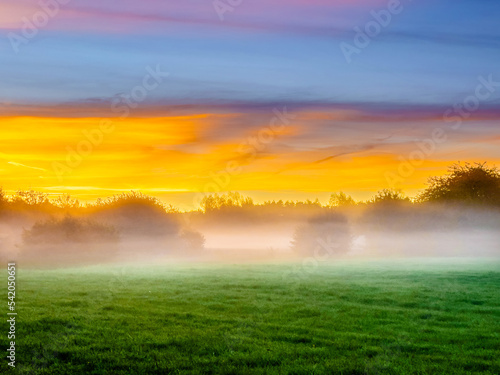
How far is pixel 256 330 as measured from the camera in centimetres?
1683

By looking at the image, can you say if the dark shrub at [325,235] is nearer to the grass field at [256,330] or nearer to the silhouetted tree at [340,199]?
the silhouetted tree at [340,199]

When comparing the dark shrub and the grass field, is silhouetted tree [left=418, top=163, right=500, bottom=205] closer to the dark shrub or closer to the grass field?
the dark shrub

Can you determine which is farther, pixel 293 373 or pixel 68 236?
pixel 68 236

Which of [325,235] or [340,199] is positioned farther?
[340,199]

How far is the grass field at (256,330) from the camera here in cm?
1329

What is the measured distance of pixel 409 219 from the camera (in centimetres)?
8375

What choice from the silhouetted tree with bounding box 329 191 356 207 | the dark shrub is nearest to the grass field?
the dark shrub

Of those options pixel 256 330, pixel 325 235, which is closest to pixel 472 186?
pixel 325 235

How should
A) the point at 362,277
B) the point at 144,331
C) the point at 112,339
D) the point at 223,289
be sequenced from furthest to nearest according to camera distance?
1. the point at 362,277
2. the point at 223,289
3. the point at 144,331
4. the point at 112,339

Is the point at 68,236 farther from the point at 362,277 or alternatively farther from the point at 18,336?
the point at 18,336

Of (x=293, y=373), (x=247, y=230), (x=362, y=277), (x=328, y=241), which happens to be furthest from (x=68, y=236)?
(x=293, y=373)

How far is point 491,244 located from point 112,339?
70808mm

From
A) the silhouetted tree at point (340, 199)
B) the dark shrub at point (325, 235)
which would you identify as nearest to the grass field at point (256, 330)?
the dark shrub at point (325, 235)

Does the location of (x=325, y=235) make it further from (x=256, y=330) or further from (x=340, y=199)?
(x=256, y=330)
